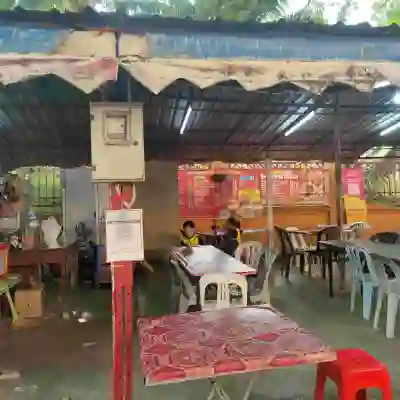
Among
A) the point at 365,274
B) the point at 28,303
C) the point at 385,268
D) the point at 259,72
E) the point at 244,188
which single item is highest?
the point at 259,72

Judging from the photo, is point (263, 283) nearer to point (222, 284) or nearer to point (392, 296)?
point (222, 284)

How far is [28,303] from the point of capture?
6.09 metres

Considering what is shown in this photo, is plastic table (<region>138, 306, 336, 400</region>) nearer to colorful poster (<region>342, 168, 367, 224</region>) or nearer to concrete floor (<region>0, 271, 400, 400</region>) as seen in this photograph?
concrete floor (<region>0, 271, 400, 400</region>)

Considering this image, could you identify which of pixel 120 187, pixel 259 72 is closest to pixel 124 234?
pixel 120 187

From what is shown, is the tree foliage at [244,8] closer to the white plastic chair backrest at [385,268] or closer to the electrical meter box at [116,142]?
the white plastic chair backrest at [385,268]

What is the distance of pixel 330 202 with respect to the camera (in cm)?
1246

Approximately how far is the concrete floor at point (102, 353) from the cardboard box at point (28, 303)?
223 millimetres

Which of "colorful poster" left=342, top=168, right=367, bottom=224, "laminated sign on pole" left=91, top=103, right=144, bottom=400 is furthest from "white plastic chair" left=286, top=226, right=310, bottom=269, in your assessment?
"laminated sign on pole" left=91, top=103, right=144, bottom=400

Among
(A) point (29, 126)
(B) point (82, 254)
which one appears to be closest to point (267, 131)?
(A) point (29, 126)

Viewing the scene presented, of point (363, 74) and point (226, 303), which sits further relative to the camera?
point (226, 303)

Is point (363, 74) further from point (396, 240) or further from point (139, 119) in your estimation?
point (396, 240)

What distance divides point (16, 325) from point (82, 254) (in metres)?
3.49

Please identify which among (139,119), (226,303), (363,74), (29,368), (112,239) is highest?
(363,74)

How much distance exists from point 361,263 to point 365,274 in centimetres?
14
